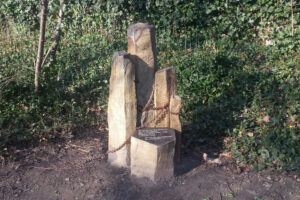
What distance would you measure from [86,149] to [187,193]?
1512 millimetres

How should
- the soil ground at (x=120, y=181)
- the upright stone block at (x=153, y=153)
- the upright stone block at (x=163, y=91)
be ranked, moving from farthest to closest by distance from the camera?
1. the upright stone block at (x=163, y=91)
2. the soil ground at (x=120, y=181)
3. the upright stone block at (x=153, y=153)

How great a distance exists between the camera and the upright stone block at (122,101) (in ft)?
10.9

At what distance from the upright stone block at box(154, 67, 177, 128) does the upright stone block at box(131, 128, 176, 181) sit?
0.73 ft

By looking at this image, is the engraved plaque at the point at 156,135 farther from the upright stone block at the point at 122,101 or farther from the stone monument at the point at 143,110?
the upright stone block at the point at 122,101

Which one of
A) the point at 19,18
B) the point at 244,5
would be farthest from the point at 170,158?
the point at 19,18

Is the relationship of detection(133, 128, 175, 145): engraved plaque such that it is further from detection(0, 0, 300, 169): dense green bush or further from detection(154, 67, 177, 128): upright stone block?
detection(0, 0, 300, 169): dense green bush

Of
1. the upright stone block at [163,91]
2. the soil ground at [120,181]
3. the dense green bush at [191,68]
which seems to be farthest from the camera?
the dense green bush at [191,68]

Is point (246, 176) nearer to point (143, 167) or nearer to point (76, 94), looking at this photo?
point (143, 167)

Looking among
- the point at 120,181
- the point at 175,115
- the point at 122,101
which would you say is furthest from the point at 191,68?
the point at 120,181

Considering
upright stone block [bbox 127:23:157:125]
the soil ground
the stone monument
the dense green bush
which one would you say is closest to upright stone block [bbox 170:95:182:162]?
the stone monument

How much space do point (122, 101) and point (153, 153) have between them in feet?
2.01

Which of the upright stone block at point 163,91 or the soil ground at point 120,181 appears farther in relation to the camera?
the upright stone block at point 163,91

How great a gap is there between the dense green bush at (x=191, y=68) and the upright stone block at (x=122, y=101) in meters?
1.12

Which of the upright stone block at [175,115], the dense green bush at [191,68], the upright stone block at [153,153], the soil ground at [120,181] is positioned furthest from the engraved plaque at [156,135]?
the dense green bush at [191,68]
